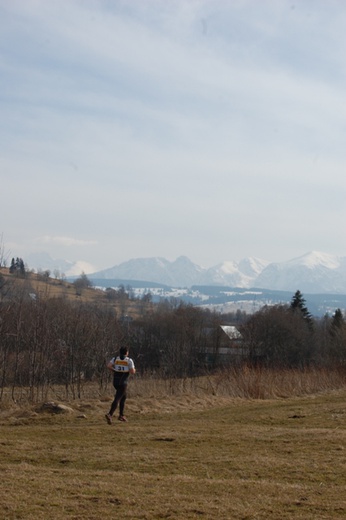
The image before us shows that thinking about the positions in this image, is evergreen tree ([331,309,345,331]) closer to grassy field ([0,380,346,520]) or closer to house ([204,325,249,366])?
house ([204,325,249,366])

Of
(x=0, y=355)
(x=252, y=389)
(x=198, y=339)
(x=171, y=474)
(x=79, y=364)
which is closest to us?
(x=171, y=474)

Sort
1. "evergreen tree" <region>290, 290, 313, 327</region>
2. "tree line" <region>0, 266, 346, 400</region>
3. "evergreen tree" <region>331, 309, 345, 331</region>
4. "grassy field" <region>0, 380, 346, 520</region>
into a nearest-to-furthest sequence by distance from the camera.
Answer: "grassy field" <region>0, 380, 346, 520</region>
"tree line" <region>0, 266, 346, 400</region>
"evergreen tree" <region>331, 309, 345, 331</region>
"evergreen tree" <region>290, 290, 313, 327</region>

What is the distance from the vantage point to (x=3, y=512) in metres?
6.79

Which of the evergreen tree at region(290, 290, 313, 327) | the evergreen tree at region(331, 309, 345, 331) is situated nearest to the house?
the evergreen tree at region(290, 290, 313, 327)

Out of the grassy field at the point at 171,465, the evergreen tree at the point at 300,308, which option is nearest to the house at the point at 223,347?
the evergreen tree at the point at 300,308

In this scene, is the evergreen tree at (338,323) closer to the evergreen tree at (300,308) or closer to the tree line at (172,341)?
the tree line at (172,341)

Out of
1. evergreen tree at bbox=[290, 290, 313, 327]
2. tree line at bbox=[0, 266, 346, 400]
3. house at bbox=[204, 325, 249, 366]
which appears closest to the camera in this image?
tree line at bbox=[0, 266, 346, 400]

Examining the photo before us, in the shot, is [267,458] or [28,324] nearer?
[267,458]

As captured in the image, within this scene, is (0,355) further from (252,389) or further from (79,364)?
(252,389)

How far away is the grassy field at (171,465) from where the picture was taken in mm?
7152

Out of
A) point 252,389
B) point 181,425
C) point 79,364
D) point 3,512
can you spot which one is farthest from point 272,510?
point 79,364

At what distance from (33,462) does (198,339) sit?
5909 cm

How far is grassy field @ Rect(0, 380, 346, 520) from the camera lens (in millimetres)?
7152

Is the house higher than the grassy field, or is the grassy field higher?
the grassy field
